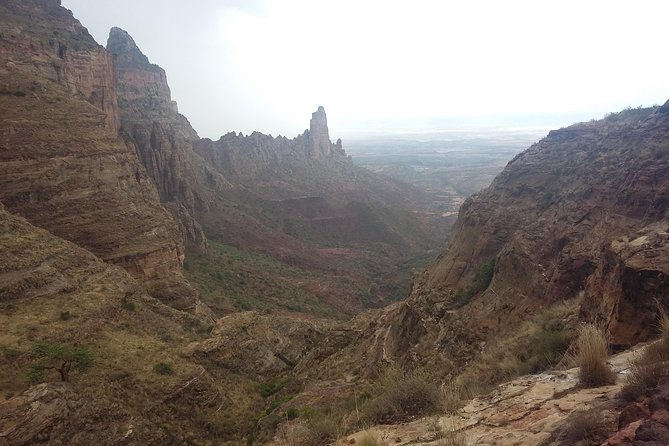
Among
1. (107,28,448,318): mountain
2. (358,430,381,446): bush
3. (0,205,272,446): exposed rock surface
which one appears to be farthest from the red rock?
(107,28,448,318): mountain

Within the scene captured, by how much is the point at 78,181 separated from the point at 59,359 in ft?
50.6

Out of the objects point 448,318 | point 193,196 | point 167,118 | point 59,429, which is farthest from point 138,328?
point 167,118

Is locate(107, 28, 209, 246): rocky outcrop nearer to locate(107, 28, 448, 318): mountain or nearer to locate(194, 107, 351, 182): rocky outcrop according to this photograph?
locate(107, 28, 448, 318): mountain

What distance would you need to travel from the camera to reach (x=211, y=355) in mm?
22969

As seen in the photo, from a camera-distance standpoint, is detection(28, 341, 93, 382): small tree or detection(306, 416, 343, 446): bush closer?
detection(306, 416, 343, 446): bush

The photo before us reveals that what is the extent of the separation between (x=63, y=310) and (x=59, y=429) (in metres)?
7.58

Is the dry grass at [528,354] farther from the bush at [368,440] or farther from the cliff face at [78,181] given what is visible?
the cliff face at [78,181]

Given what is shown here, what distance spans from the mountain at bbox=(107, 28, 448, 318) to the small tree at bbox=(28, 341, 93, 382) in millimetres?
19072

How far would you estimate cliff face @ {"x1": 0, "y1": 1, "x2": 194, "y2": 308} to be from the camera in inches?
1067

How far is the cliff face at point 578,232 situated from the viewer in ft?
28.7

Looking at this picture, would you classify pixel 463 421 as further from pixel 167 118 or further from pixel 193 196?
pixel 167 118

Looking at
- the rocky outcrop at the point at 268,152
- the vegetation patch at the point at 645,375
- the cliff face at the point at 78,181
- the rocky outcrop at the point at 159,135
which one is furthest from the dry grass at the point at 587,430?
the rocky outcrop at the point at 268,152

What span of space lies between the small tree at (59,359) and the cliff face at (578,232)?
15.9 metres

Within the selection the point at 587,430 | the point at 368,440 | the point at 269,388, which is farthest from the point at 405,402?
the point at 269,388
